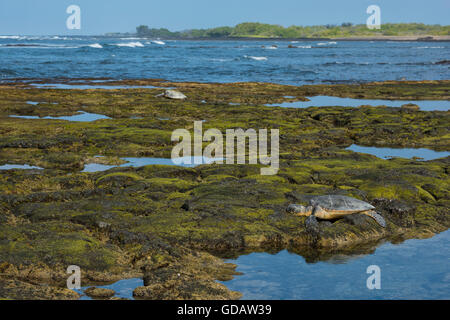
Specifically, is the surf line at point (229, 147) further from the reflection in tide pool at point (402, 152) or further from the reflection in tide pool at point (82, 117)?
the reflection in tide pool at point (82, 117)

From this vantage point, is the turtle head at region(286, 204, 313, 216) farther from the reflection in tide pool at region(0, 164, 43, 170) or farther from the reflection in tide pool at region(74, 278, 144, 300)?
the reflection in tide pool at region(0, 164, 43, 170)

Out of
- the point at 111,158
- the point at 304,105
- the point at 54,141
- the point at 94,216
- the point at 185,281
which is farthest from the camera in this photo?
the point at 304,105

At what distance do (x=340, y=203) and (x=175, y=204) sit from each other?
3.63 metres

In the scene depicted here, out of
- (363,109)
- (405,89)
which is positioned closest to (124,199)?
(363,109)

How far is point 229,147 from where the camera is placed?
18.0 m

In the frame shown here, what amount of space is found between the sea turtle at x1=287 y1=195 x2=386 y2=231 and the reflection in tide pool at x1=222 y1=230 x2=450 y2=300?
0.96 m

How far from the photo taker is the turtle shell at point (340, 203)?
420 inches

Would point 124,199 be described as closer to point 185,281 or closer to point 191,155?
point 185,281

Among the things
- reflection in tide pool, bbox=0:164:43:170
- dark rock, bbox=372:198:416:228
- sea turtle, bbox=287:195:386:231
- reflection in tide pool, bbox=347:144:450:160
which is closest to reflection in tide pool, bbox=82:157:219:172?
reflection in tide pool, bbox=0:164:43:170

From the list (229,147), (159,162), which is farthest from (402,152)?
(159,162)

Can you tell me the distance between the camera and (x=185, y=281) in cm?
796

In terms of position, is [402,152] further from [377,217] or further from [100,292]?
[100,292]

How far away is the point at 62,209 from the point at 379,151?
1266 centimetres

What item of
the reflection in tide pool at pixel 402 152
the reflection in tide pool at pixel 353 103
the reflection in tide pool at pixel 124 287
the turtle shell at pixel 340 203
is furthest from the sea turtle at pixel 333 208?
the reflection in tide pool at pixel 353 103
